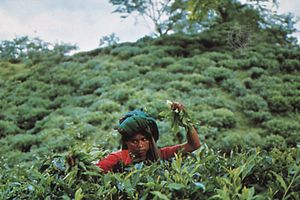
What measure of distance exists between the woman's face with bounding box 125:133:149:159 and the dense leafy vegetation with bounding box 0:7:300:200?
19 cm

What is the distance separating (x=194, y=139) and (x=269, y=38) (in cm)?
1144

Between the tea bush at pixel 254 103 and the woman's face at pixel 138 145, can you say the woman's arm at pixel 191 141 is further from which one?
the tea bush at pixel 254 103

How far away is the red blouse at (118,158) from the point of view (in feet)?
6.45

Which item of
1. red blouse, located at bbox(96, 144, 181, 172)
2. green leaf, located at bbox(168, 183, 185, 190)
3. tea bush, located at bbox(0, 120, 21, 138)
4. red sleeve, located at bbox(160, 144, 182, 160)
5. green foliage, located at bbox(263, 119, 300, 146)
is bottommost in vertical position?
green foliage, located at bbox(263, 119, 300, 146)

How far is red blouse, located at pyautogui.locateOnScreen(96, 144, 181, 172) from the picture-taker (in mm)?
1966

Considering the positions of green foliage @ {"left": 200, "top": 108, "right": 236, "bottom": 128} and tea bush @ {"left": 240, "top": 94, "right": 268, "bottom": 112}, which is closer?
green foliage @ {"left": 200, "top": 108, "right": 236, "bottom": 128}

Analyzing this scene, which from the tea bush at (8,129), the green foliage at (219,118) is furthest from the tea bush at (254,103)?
the tea bush at (8,129)

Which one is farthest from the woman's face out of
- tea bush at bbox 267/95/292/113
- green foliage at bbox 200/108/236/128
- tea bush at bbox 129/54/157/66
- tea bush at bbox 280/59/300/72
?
tea bush at bbox 280/59/300/72

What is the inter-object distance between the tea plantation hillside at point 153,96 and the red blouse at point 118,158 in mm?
139

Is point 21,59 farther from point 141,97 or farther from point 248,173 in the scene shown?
point 248,173

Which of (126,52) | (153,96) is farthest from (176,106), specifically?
(126,52)

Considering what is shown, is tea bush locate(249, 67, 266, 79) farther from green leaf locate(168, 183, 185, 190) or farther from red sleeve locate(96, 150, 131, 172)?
green leaf locate(168, 183, 185, 190)

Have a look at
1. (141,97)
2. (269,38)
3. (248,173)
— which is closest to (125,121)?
(248,173)

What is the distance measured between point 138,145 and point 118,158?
22 cm
